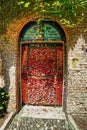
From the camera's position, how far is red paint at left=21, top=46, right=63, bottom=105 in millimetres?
9773

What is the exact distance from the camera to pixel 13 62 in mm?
9344

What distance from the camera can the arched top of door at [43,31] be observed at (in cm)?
947

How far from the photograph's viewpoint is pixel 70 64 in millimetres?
9211

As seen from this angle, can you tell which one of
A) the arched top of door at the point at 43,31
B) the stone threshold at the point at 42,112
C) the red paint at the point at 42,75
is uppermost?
the arched top of door at the point at 43,31

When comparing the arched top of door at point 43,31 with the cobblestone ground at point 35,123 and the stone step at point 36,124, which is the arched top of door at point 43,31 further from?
the stone step at point 36,124

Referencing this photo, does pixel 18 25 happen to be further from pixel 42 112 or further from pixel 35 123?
pixel 35 123

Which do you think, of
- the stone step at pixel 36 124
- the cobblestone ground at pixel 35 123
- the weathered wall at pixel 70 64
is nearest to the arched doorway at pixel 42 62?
the weathered wall at pixel 70 64

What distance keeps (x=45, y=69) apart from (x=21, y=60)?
0.90m

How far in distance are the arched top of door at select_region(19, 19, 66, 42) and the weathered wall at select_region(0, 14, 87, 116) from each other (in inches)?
14.2

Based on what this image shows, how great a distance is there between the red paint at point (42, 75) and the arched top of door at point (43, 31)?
1.31 feet

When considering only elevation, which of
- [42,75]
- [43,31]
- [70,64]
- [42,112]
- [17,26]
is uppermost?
[17,26]

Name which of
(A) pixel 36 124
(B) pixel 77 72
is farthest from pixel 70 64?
(A) pixel 36 124

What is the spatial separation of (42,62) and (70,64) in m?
1.11

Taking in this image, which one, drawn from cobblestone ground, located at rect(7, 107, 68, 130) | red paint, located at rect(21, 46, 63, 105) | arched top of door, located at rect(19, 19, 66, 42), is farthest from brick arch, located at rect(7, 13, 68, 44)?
cobblestone ground, located at rect(7, 107, 68, 130)
